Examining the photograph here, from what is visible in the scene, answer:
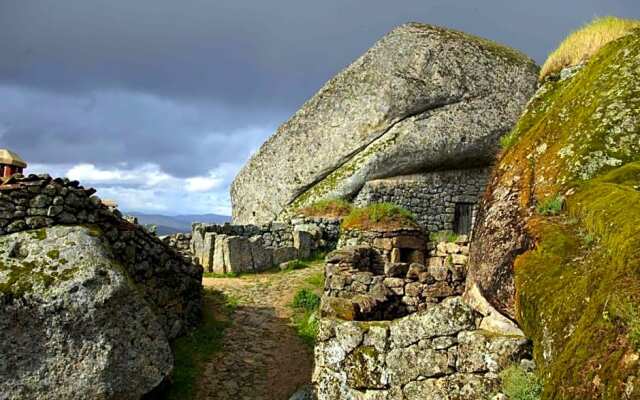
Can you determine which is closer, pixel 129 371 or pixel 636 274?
pixel 636 274

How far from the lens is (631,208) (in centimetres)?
475

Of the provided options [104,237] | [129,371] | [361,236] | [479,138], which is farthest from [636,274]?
[479,138]

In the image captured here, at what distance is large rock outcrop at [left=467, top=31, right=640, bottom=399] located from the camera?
3754mm

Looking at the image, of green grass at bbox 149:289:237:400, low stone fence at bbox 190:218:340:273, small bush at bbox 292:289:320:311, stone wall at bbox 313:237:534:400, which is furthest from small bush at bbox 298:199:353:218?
stone wall at bbox 313:237:534:400

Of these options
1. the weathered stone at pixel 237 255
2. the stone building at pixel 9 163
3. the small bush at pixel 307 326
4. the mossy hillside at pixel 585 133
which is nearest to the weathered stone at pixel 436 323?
the mossy hillside at pixel 585 133

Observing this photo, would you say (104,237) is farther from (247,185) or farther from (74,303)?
(247,185)

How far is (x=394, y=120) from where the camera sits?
87.7 feet

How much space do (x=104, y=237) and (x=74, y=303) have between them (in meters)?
1.97

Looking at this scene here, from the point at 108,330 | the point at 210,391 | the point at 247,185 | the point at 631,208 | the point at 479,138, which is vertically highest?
the point at 479,138

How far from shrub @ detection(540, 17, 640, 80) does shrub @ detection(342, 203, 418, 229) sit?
28.8 feet

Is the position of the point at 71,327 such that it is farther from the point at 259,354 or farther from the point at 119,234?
the point at 259,354

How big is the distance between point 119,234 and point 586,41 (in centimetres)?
992

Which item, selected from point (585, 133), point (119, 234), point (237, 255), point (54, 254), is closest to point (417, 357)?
point (585, 133)

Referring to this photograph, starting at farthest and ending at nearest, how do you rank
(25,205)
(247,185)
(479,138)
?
(247,185) → (479,138) → (25,205)
